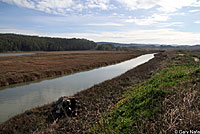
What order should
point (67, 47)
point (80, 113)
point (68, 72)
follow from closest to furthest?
point (80, 113)
point (68, 72)
point (67, 47)

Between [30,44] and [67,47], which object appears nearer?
[30,44]

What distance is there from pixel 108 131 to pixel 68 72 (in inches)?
918

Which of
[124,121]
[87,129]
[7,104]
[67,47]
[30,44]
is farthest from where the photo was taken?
[67,47]

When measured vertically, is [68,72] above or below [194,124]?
below

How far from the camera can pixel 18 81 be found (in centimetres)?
2003

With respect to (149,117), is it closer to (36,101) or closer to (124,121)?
(124,121)

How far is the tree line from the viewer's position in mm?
100000

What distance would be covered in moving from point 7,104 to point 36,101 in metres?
2.34

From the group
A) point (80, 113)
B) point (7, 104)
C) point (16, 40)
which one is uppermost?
point (16, 40)

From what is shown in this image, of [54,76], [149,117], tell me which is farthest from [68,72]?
[149,117]

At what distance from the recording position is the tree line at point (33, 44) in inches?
3937

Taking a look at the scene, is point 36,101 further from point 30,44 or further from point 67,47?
point 67,47

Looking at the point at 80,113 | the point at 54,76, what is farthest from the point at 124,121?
the point at 54,76

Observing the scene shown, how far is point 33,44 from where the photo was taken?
11606 cm
